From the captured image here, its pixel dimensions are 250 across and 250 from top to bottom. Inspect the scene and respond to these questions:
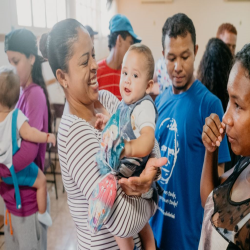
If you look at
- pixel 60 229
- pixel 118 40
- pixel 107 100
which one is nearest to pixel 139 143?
pixel 107 100

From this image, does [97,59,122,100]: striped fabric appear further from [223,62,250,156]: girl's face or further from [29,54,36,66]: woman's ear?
[223,62,250,156]: girl's face

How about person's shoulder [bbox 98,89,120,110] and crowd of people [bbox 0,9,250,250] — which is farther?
person's shoulder [bbox 98,89,120,110]

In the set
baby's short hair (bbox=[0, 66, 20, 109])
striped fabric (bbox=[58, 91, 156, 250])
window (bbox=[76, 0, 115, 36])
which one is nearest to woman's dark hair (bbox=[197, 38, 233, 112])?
striped fabric (bbox=[58, 91, 156, 250])

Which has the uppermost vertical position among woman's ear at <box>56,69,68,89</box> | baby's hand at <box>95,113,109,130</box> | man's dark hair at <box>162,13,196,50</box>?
man's dark hair at <box>162,13,196,50</box>

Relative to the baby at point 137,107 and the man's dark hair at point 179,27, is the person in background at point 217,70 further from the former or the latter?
the baby at point 137,107

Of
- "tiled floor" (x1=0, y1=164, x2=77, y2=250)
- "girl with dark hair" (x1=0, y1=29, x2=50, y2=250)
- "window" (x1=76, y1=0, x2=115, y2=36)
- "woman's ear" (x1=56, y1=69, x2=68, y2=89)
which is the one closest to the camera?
"woman's ear" (x1=56, y1=69, x2=68, y2=89)

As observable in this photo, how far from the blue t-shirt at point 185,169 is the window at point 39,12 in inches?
92.5

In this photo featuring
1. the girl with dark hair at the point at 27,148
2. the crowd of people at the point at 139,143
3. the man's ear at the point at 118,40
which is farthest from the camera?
the man's ear at the point at 118,40

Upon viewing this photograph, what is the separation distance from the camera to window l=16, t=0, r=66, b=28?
9.86 feet

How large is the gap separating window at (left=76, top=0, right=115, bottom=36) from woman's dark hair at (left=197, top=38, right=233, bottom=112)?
3093 millimetres

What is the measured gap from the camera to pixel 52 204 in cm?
335

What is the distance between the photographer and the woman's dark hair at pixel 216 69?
Answer: 2.01 m

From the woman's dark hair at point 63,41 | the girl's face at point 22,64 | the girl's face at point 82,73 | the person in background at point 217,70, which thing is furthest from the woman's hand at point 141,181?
the girl's face at point 22,64

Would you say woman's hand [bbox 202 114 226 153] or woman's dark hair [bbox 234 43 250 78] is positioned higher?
woman's dark hair [bbox 234 43 250 78]
